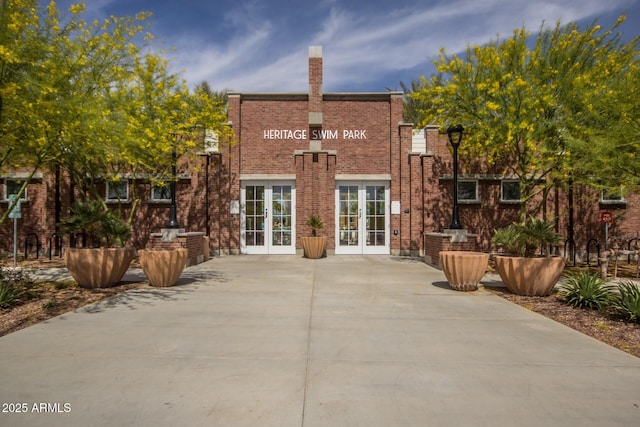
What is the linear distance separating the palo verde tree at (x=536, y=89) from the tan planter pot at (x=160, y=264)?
334 inches

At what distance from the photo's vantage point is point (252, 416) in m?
3.14

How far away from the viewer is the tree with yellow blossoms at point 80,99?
22.5 ft

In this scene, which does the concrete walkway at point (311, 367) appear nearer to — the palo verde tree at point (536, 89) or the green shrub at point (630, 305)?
the green shrub at point (630, 305)

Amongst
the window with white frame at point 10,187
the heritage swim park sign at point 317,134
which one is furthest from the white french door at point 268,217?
the window with white frame at point 10,187

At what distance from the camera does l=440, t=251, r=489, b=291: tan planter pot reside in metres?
8.49

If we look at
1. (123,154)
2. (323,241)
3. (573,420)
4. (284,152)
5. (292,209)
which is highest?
(284,152)

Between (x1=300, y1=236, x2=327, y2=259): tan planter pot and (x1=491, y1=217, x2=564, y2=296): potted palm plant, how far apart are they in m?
7.08

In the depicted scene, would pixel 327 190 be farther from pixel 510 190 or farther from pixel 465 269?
pixel 465 269

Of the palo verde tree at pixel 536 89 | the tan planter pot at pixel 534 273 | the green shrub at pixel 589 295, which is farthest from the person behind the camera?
the palo verde tree at pixel 536 89

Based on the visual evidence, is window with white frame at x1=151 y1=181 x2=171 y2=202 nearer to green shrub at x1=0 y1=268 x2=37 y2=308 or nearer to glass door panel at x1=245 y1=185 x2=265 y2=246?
glass door panel at x1=245 y1=185 x2=265 y2=246

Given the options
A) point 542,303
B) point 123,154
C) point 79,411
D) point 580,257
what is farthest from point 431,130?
point 79,411

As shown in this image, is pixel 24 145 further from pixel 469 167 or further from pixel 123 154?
pixel 469 167

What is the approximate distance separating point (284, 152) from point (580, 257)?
12.5 meters

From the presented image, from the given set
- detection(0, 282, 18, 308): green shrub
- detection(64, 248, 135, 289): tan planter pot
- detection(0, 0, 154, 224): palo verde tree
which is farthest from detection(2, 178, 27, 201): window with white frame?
detection(0, 282, 18, 308): green shrub
